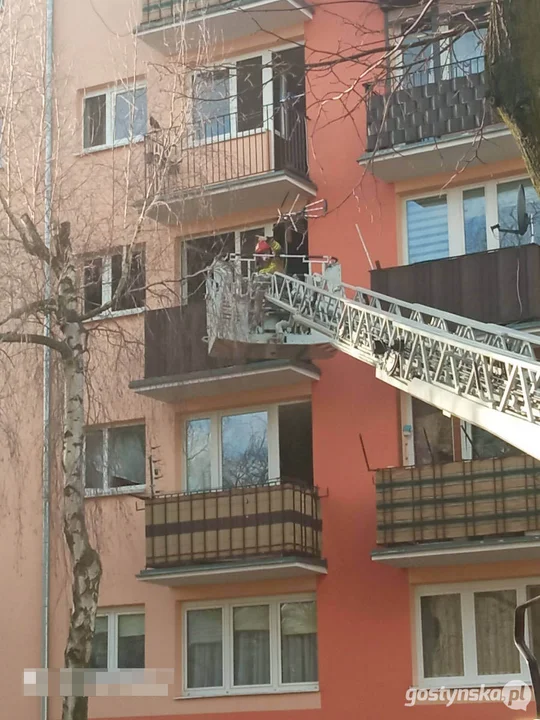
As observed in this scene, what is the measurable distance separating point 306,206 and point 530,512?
19.4 feet

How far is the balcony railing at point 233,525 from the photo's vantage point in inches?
686

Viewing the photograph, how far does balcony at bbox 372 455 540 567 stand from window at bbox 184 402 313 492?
1.99 m

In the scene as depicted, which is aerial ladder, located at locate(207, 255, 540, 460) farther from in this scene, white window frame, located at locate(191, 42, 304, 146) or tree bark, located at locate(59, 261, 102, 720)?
tree bark, located at locate(59, 261, 102, 720)

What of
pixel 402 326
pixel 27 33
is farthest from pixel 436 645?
pixel 27 33

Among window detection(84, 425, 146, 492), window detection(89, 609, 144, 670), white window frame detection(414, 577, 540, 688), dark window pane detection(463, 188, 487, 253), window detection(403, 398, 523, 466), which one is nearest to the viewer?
white window frame detection(414, 577, 540, 688)

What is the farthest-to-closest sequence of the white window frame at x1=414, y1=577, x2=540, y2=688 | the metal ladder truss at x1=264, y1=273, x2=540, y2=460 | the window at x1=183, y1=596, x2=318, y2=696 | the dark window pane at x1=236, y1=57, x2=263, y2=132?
the dark window pane at x1=236, y1=57, x2=263, y2=132
the window at x1=183, y1=596, x2=318, y2=696
the white window frame at x1=414, y1=577, x2=540, y2=688
the metal ladder truss at x1=264, y1=273, x2=540, y2=460

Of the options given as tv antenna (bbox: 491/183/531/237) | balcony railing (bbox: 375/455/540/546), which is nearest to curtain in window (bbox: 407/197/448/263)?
tv antenna (bbox: 491/183/531/237)

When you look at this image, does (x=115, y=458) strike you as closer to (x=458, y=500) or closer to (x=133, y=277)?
(x=133, y=277)

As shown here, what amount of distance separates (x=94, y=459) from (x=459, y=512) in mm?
6271

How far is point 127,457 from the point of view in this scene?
19.9 m

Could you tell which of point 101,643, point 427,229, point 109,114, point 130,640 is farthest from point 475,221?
point 101,643

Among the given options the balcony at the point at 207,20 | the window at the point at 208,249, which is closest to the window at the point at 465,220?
the window at the point at 208,249

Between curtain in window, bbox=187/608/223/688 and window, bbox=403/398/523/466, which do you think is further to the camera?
curtain in window, bbox=187/608/223/688

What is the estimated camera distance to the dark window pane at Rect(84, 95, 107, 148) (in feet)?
70.8
